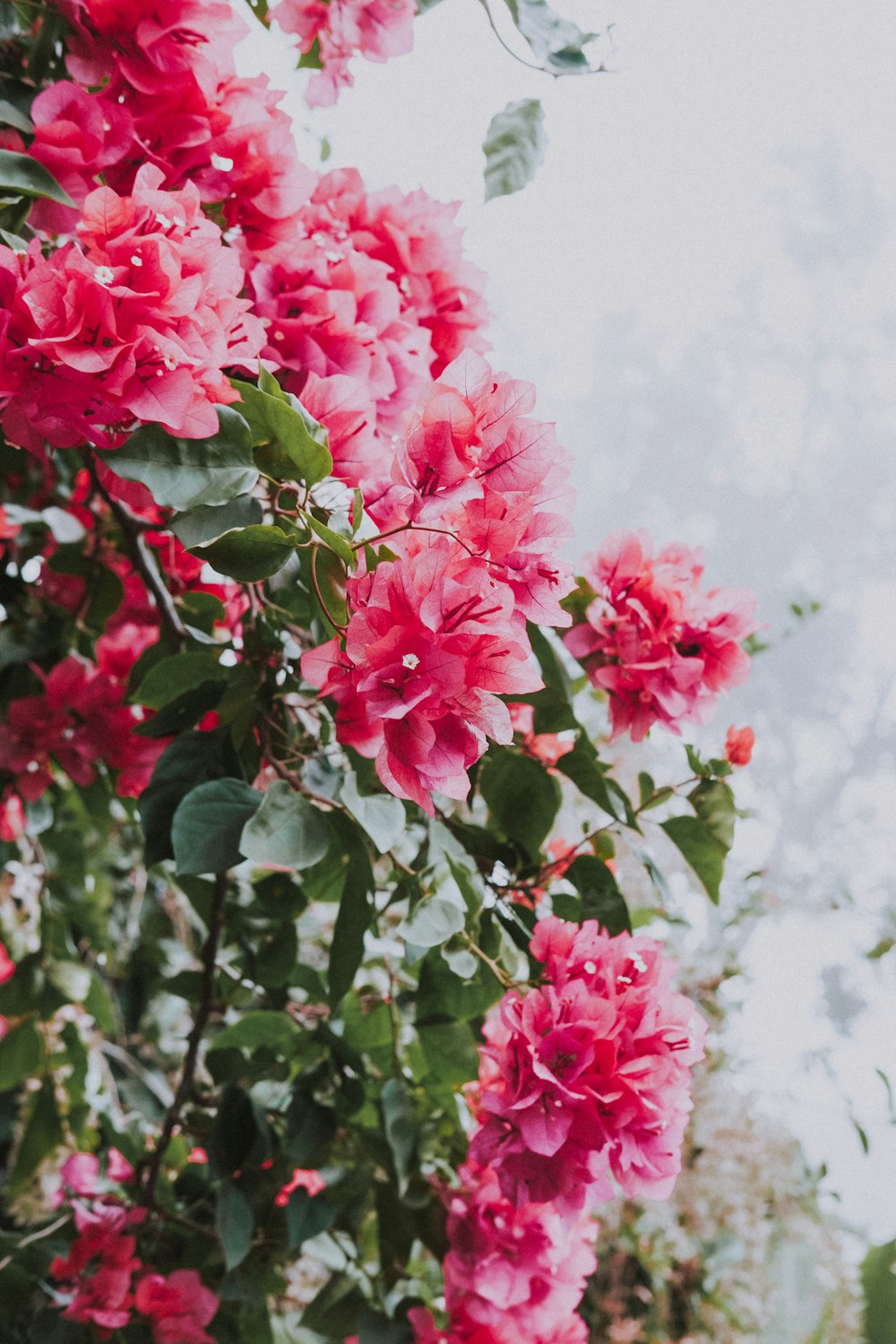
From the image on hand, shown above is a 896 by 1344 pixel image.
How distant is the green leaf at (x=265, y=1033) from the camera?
68 centimetres

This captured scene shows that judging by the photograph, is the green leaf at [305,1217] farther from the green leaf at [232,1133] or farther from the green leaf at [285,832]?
the green leaf at [285,832]

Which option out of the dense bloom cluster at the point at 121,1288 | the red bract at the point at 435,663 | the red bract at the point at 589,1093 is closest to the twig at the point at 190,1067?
the dense bloom cluster at the point at 121,1288

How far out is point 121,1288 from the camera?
0.64 metres

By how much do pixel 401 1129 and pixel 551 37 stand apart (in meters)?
0.64

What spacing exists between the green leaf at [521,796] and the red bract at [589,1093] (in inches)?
4.4

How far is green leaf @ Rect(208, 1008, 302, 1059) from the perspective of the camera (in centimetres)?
68

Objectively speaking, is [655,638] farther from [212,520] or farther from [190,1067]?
[190,1067]

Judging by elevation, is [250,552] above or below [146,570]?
above

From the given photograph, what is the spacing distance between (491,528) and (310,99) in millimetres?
496

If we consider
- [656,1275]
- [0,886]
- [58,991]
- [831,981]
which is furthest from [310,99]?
[831,981]

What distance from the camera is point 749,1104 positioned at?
4.17 feet

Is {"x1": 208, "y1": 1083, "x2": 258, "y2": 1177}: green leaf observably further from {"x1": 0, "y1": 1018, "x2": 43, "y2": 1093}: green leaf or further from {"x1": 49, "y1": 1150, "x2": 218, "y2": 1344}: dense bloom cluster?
{"x1": 0, "y1": 1018, "x2": 43, "y2": 1093}: green leaf

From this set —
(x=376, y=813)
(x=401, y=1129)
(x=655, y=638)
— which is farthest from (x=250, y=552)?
(x=401, y=1129)

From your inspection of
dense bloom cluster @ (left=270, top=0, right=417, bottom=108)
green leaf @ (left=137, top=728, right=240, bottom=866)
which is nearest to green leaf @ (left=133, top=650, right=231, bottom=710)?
green leaf @ (left=137, top=728, right=240, bottom=866)
